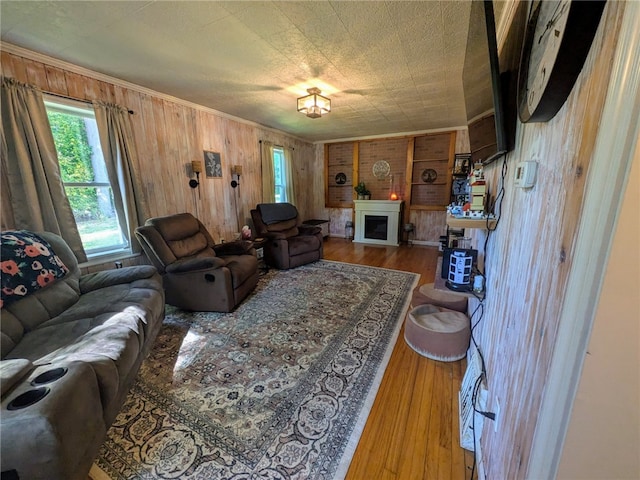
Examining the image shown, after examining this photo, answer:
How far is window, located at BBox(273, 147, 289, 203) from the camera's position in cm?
508

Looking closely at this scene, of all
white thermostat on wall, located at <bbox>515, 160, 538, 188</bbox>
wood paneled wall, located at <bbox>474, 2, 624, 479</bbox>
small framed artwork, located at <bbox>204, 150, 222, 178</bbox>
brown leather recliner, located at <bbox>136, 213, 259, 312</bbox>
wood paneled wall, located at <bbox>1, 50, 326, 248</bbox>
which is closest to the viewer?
wood paneled wall, located at <bbox>474, 2, 624, 479</bbox>

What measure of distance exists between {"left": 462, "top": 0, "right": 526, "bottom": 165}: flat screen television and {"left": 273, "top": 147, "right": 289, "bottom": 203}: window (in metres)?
4.10

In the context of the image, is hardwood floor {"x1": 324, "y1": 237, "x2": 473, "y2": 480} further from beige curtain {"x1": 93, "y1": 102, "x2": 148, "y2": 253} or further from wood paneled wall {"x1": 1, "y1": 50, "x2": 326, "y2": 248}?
wood paneled wall {"x1": 1, "y1": 50, "x2": 326, "y2": 248}

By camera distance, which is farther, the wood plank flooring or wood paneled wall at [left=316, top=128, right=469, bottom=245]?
wood paneled wall at [left=316, top=128, right=469, bottom=245]

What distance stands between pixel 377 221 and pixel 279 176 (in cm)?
236

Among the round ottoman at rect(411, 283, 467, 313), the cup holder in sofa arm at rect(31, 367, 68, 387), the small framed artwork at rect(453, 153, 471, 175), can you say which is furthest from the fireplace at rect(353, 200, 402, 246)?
the cup holder in sofa arm at rect(31, 367, 68, 387)

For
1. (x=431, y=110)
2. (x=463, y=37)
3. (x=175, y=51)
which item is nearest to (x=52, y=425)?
(x=175, y=51)

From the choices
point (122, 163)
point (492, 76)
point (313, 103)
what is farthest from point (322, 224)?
point (492, 76)

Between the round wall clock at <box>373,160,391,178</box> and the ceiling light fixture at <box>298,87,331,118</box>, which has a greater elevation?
the ceiling light fixture at <box>298,87,331,118</box>

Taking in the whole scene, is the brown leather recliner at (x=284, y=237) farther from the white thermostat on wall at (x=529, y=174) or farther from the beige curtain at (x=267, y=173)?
the white thermostat on wall at (x=529, y=174)

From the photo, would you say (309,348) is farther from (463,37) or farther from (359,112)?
(359,112)

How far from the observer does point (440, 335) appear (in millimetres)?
1818

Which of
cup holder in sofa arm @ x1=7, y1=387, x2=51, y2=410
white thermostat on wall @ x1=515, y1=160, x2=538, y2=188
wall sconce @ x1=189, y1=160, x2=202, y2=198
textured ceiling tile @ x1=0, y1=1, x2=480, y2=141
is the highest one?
textured ceiling tile @ x1=0, y1=1, x2=480, y2=141

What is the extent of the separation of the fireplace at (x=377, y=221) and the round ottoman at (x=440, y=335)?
3.50 meters
